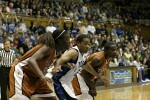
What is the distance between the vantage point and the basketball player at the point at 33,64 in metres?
4.29

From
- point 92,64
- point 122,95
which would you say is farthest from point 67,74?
point 122,95

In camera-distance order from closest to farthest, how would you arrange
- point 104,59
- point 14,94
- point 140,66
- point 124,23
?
point 14,94, point 104,59, point 140,66, point 124,23

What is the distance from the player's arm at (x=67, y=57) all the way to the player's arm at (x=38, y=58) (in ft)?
Result: 1.93

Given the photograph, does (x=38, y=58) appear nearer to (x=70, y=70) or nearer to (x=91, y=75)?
(x=70, y=70)

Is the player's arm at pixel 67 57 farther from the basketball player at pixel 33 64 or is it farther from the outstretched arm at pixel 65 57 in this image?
the basketball player at pixel 33 64

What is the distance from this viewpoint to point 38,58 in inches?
168

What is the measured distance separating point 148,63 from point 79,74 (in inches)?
556

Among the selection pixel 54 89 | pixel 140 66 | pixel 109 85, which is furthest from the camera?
pixel 140 66

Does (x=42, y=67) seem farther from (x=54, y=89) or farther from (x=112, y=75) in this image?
(x=112, y=75)

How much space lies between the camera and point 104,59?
580 centimetres

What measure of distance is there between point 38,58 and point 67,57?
0.77m

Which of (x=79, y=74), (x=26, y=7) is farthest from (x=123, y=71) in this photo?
(x=79, y=74)

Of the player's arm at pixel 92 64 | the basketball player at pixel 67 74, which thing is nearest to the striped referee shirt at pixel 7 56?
the player's arm at pixel 92 64

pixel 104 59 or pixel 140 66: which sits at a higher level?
pixel 104 59
